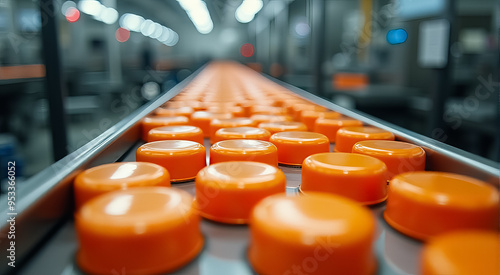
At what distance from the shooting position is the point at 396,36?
9.19 m

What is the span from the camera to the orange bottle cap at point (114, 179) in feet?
2.18

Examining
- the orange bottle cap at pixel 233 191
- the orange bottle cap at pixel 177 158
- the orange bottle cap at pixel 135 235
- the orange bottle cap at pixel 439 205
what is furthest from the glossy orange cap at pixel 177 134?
the orange bottle cap at pixel 439 205

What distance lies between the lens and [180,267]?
544 millimetres

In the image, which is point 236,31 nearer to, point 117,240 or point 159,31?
point 159,31

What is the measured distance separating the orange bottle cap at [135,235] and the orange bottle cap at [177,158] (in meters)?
0.30

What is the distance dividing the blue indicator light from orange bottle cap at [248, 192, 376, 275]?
9.05 meters

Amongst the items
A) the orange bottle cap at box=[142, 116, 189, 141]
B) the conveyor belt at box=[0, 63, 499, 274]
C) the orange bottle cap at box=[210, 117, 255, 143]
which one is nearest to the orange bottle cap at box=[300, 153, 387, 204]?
the conveyor belt at box=[0, 63, 499, 274]

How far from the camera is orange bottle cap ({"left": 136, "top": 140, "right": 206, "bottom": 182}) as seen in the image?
34.5 inches

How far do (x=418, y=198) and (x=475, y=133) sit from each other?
157 inches

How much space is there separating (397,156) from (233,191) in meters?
0.46

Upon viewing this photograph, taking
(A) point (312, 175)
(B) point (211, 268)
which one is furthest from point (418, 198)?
(B) point (211, 268)

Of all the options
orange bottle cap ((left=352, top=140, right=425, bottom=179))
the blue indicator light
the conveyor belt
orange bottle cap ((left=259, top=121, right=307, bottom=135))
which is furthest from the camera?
the blue indicator light

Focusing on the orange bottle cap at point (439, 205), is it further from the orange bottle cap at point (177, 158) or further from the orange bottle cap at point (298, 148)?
the orange bottle cap at point (177, 158)

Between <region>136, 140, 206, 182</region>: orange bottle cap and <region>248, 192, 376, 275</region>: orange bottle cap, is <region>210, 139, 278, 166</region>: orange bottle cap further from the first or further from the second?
<region>248, 192, 376, 275</region>: orange bottle cap
